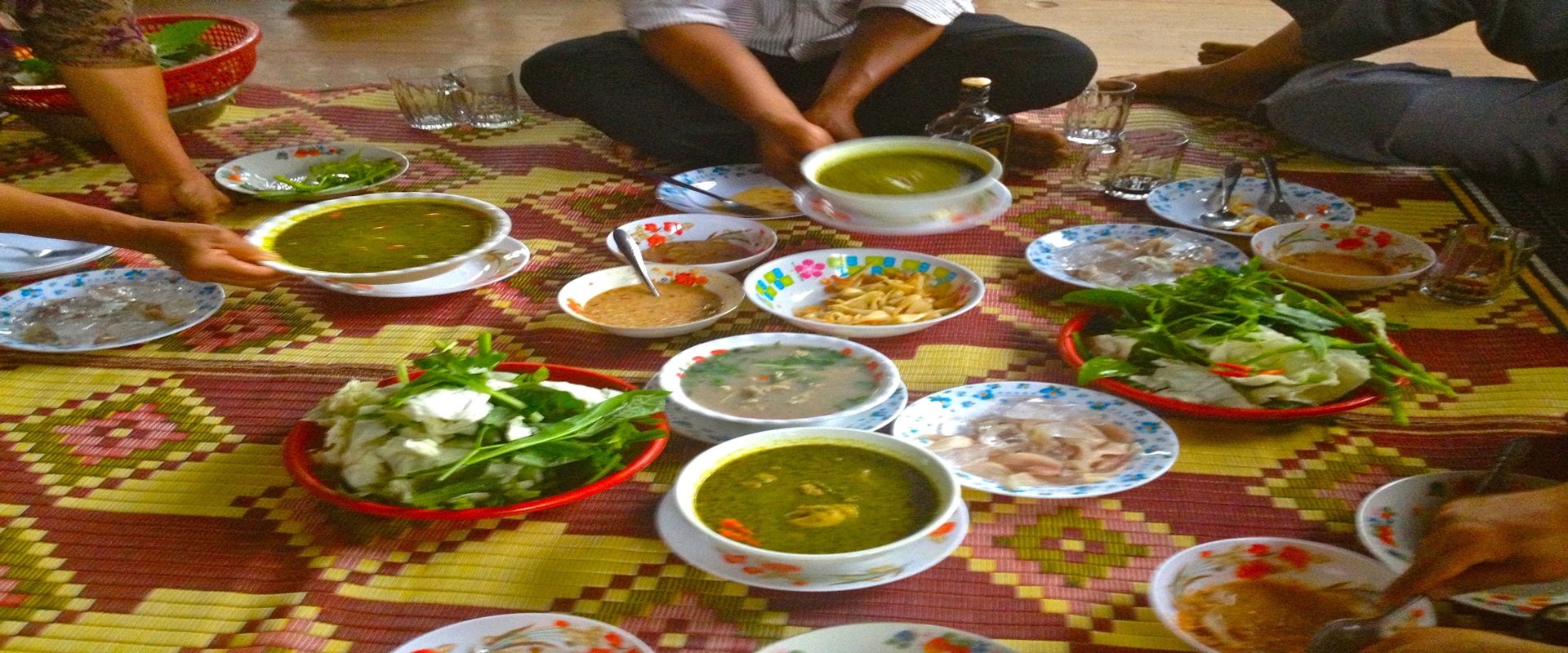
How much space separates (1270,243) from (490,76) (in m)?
2.18

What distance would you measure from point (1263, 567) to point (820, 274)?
2.97ft

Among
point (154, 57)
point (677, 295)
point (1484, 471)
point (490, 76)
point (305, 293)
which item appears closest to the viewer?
point (1484, 471)

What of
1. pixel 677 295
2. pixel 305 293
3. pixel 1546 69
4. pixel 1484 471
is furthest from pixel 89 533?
pixel 1546 69

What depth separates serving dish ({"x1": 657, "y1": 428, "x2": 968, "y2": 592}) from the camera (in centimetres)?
98

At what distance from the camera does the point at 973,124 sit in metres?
2.26

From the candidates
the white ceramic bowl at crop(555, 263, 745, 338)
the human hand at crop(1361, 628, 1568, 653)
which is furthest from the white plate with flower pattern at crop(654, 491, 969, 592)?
the white ceramic bowl at crop(555, 263, 745, 338)

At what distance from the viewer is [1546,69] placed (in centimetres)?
245

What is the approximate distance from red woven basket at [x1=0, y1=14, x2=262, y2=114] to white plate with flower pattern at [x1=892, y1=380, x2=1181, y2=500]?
7.11 ft

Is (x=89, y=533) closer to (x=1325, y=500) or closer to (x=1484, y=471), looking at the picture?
(x=1325, y=500)

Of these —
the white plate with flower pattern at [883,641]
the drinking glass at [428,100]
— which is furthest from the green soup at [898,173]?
the drinking glass at [428,100]

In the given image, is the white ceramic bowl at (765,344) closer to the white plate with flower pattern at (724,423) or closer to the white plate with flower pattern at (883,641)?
the white plate with flower pattern at (724,423)

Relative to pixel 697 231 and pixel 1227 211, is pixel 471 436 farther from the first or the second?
pixel 1227 211

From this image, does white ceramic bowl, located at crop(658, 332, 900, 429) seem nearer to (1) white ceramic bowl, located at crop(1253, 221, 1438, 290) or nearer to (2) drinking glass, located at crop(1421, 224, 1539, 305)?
(1) white ceramic bowl, located at crop(1253, 221, 1438, 290)

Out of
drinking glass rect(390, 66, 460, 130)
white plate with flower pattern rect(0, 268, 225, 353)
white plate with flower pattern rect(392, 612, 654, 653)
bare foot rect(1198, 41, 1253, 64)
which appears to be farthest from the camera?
bare foot rect(1198, 41, 1253, 64)
